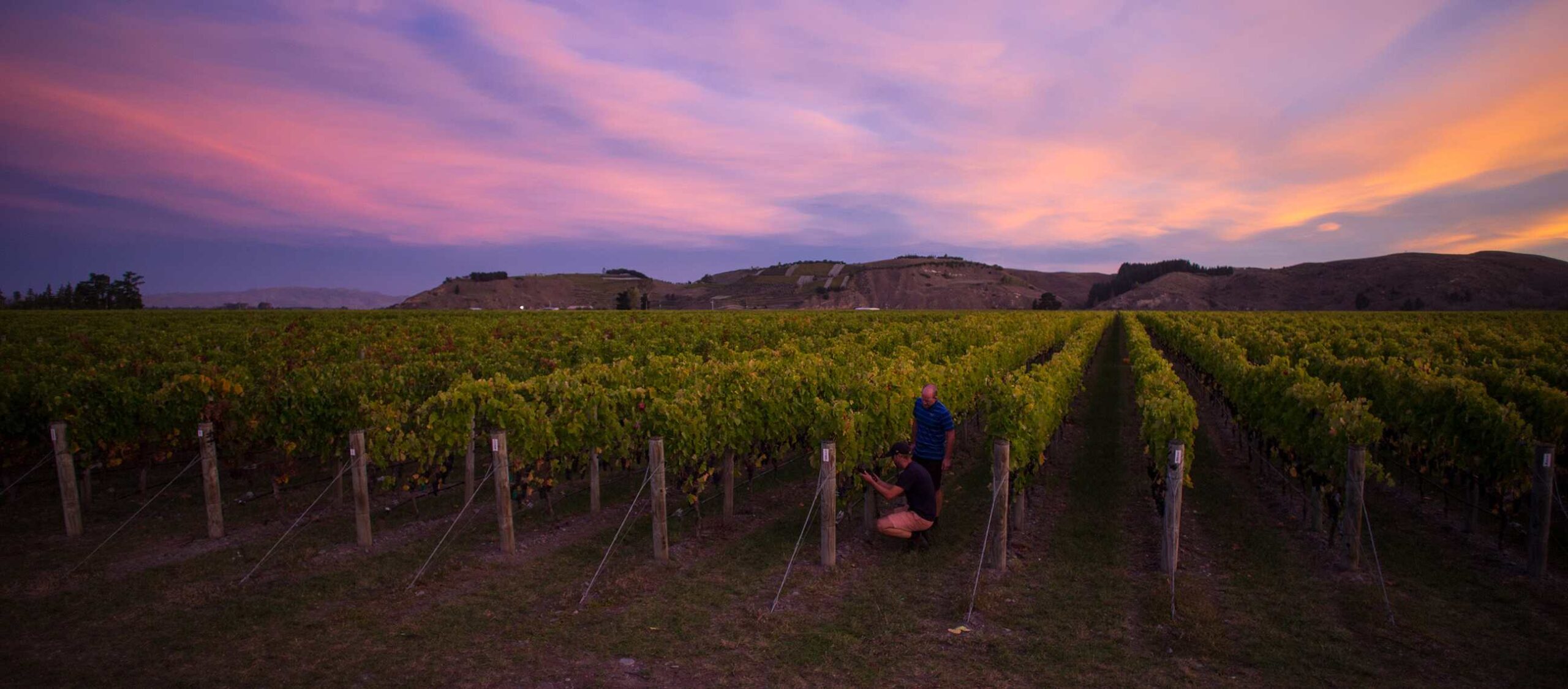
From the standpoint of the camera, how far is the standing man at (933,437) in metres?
8.39

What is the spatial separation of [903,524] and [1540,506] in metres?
6.61

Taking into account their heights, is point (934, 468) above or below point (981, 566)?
above

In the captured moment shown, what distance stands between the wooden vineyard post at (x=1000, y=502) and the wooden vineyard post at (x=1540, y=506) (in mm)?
5444

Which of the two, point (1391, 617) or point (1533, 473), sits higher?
point (1533, 473)

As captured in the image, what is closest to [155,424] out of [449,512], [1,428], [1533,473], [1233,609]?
[1,428]

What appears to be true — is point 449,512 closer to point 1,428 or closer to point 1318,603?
point 1,428

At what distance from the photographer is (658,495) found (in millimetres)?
7793

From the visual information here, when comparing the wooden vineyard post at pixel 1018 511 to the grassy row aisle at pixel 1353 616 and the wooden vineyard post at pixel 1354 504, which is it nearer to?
the grassy row aisle at pixel 1353 616

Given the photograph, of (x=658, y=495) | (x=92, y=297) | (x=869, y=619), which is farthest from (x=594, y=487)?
(x=92, y=297)

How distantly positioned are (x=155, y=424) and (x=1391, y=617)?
15145 millimetres

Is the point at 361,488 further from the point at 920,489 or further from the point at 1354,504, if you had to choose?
the point at 1354,504

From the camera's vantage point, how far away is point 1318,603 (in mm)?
6727

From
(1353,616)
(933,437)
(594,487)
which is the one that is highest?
(933,437)

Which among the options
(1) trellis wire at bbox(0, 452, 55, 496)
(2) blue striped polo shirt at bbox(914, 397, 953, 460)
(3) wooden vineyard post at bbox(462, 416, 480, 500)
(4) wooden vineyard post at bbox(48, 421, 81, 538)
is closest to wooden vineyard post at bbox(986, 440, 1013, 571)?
(2) blue striped polo shirt at bbox(914, 397, 953, 460)
